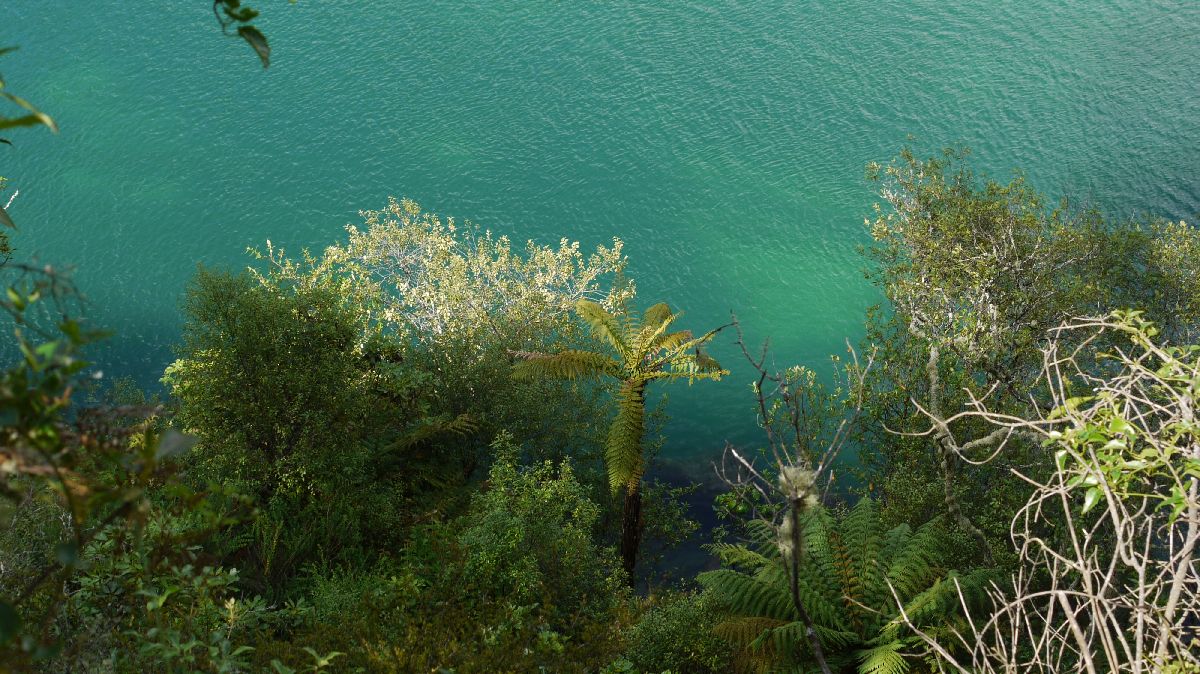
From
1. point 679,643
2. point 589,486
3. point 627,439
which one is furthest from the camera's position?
point 589,486

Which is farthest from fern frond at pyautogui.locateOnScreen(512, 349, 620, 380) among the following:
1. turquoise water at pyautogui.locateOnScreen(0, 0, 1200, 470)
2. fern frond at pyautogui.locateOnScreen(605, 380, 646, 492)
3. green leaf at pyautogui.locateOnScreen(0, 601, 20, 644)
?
turquoise water at pyautogui.locateOnScreen(0, 0, 1200, 470)

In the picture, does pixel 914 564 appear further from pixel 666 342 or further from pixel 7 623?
pixel 7 623

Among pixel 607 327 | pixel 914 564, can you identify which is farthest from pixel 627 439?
pixel 914 564

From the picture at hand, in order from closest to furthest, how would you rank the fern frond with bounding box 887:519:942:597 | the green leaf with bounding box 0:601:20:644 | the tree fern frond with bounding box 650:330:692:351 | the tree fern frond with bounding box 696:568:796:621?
the green leaf with bounding box 0:601:20:644
the tree fern frond with bounding box 696:568:796:621
the fern frond with bounding box 887:519:942:597
the tree fern frond with bounding box 650:330:692:351

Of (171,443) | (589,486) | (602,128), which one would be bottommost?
(171,443)

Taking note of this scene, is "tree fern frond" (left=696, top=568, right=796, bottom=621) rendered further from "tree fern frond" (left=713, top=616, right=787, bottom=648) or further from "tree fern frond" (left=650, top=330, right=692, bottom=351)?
"tree fern frond" (left=650, top=330, right=692, bottom=351)

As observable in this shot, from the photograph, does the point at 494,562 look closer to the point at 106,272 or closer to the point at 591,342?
the point at 591,342
